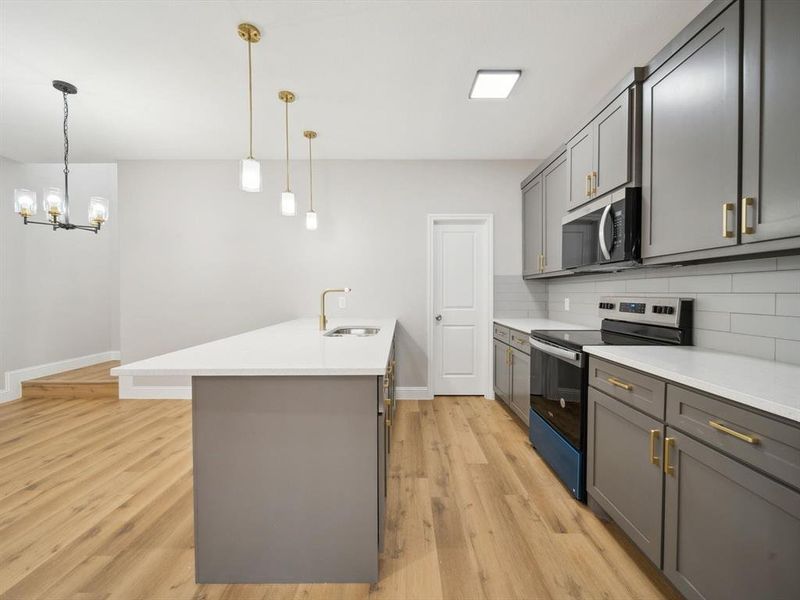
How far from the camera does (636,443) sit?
1.57m

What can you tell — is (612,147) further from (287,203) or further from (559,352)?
(287,203)

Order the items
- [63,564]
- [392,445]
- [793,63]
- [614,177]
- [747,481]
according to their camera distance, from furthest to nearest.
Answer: [392,445] < [614,177] < [63,564] < [793,63] < [747,481]

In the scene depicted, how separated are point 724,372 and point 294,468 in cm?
169

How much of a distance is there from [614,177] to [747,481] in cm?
169

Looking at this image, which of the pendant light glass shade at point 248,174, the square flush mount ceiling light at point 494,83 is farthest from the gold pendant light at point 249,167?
the square flush mount ceiling light at point 494,83

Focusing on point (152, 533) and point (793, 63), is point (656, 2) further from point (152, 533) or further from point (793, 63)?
point (152, 533)

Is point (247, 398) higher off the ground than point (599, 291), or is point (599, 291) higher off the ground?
point (599, 291)

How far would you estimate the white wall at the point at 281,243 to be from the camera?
399 cm

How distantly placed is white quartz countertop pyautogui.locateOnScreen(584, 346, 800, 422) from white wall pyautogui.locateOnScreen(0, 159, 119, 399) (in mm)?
5491

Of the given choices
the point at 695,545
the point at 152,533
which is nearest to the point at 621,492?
the point at 695,545

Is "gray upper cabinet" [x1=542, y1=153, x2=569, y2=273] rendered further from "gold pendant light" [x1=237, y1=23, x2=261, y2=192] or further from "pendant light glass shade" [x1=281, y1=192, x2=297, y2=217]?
"gold pendant light" [x1=237, y1=23, x2=261, y2=192]

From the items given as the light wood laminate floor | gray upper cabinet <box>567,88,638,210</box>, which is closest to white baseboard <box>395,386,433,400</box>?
the light wood laminate floor

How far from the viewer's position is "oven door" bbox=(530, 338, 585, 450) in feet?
6.70

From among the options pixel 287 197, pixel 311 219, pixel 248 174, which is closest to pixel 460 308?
pixel 311 219
